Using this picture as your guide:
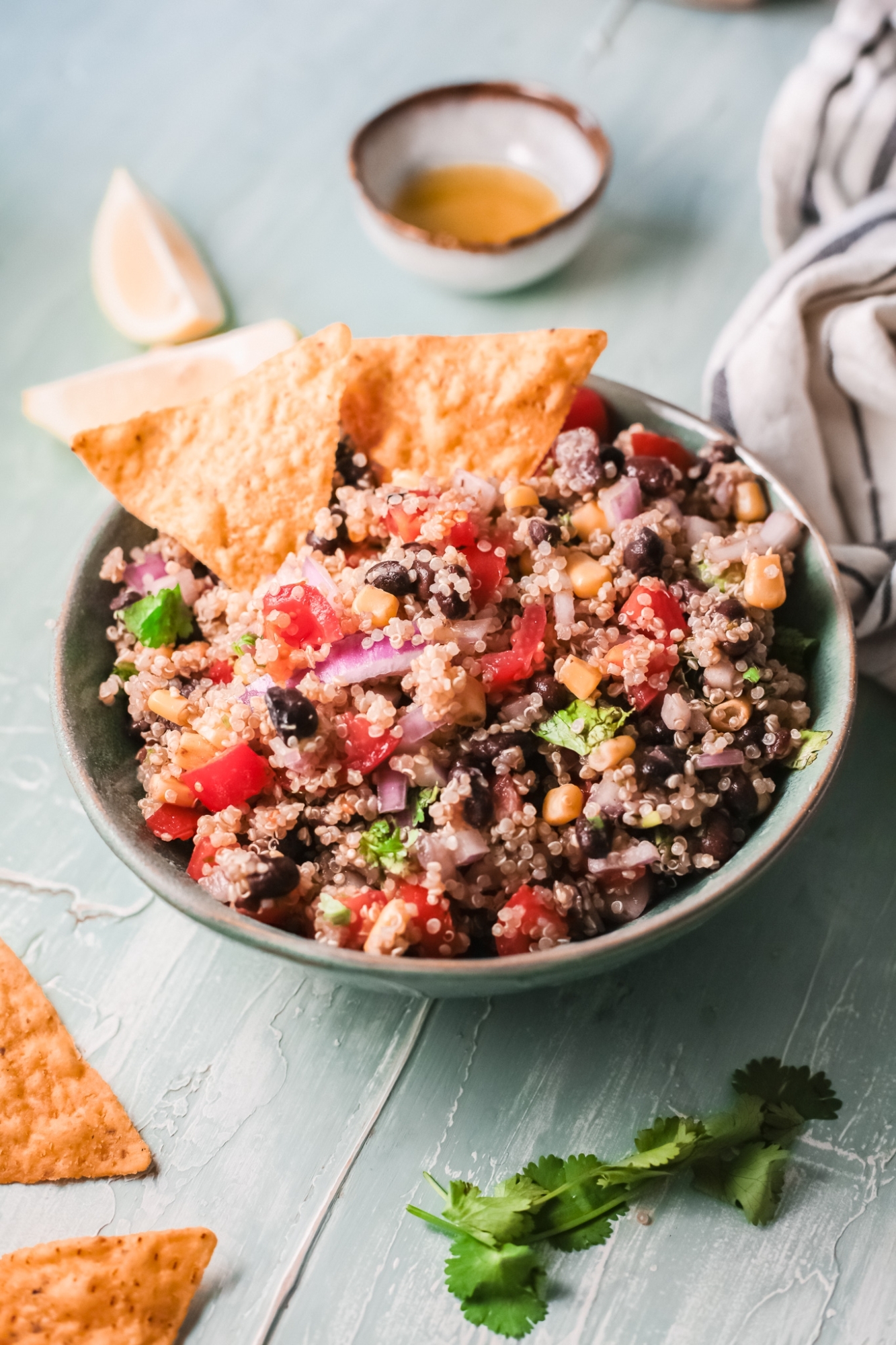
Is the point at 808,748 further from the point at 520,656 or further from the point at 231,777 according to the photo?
the point at 231,777

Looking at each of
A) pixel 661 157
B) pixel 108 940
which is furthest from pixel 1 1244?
pixel 661 157

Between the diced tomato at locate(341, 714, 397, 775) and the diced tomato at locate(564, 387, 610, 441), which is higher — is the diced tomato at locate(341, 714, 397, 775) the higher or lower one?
the lower one

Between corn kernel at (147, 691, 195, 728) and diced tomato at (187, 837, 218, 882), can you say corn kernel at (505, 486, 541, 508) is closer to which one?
corn kernel at (147, 691, 195, 728)

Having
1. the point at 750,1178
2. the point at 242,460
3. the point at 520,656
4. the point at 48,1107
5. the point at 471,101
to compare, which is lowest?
the point at 750,1178

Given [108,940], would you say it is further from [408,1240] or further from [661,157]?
[661,157]

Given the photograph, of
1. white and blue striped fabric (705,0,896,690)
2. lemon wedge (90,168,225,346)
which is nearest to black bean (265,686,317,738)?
white and blue striped fabric (705,0,896,690)

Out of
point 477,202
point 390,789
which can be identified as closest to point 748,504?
point 390,789

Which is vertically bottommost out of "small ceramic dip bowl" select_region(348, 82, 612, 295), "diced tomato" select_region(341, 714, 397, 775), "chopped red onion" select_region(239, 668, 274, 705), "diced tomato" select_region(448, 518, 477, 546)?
"diced tomato" select_region(341, 714, 397, 775)
